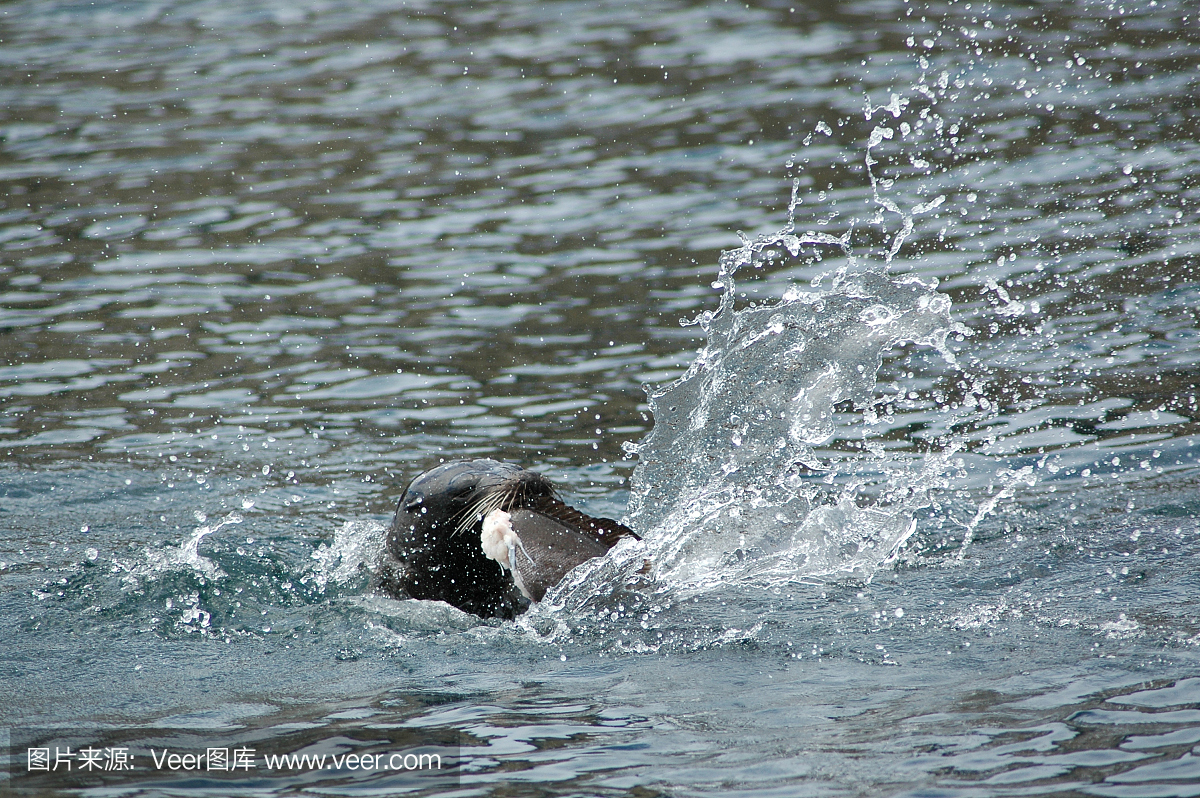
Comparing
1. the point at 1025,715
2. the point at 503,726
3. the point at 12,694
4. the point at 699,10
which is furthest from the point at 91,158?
the point at 1025,715

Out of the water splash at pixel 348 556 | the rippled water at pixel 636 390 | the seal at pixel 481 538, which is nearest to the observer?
the rippled water at pixel 636 390

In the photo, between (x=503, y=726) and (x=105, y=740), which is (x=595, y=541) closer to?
(x=503, y=726)

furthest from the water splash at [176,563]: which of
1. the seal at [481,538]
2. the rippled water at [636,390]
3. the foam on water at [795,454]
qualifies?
the foam on water at [795,454]

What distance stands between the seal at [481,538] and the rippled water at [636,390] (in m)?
0.15

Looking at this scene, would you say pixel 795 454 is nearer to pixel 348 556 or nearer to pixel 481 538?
pixel 481 538

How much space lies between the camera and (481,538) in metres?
5.61

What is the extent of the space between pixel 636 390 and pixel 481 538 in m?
3.31

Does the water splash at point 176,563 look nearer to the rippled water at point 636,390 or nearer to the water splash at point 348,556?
the rippled water at point 636,390

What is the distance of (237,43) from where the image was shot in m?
17.4

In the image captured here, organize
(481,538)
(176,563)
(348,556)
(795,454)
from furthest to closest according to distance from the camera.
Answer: (795,454)
(348,556)
(176,563)
(481,538)

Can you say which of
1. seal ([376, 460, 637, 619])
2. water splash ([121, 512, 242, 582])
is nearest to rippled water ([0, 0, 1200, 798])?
water splash ([121, 512, 242, 582])

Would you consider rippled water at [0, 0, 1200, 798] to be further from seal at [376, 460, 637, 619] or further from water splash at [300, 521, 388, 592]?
seal at [376, 460, 637, 619]

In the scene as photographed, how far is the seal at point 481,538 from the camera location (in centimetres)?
554

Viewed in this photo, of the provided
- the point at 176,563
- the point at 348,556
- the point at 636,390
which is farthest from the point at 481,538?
the point at 636,390
